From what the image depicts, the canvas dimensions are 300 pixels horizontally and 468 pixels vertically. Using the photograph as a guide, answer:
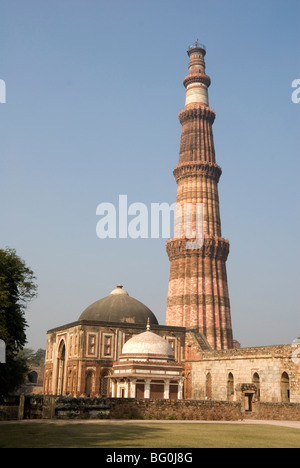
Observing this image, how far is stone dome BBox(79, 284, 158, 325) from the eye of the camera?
1796 inches

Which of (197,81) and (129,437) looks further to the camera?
(197,81)

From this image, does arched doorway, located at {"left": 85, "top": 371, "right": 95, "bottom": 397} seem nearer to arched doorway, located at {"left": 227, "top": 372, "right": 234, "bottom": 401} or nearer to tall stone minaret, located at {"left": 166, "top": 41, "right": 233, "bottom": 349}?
arched doorway, located at {"left": 227, "top": 372, "right": 234, "bottom": 401}

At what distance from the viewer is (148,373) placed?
108 feet

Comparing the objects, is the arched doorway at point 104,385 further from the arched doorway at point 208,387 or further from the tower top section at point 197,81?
the tower top section at point 197,81

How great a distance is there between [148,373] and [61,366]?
1749 centimetres

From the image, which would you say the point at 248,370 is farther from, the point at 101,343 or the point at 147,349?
the point at 101,343

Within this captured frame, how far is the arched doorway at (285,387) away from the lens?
3344 cm

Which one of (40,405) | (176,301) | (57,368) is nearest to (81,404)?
(40,405)

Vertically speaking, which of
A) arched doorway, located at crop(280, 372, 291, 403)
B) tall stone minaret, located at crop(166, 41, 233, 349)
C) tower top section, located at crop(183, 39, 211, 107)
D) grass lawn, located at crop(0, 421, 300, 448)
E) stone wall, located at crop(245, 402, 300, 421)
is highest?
tower top section, located at crop(183, 39, 211, 107)

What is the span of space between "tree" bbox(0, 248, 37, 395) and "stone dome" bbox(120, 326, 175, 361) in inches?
358

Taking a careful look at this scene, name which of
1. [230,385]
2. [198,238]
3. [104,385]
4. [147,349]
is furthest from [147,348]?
[198,238]

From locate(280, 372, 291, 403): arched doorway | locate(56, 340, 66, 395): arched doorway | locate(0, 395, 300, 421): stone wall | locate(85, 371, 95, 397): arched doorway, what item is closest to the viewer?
locate(0, 395, 300, 421): stone wall

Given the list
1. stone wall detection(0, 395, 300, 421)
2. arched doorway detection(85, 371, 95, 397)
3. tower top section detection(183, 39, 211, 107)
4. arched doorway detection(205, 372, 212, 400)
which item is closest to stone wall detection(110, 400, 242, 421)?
stone wall detection(0, 395, 300, 421)
